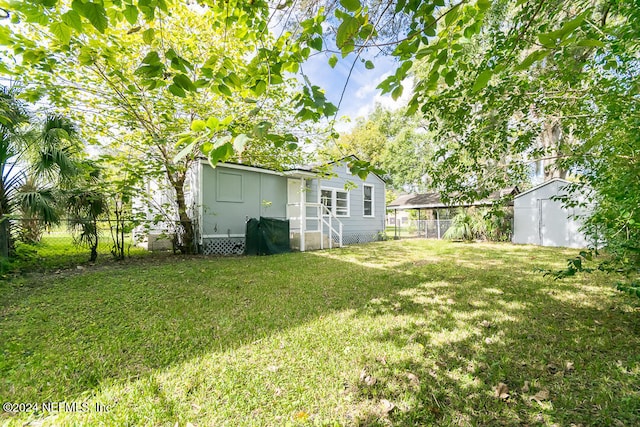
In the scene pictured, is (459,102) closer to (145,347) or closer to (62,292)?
(145,347)

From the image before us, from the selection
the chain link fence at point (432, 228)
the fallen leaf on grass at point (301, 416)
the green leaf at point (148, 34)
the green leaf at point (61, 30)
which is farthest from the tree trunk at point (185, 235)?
the chain link fence at point (432, 228)

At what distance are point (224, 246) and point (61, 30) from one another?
26.7 feet

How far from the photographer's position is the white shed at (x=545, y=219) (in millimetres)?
11500

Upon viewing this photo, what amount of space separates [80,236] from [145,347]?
550 centimetres

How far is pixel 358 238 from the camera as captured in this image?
13820 mm

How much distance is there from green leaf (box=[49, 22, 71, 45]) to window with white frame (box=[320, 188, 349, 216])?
10796mm

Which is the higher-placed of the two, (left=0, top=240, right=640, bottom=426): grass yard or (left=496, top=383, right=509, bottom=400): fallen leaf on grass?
(left=0, top=240, right=640, bottom=426): grass yard

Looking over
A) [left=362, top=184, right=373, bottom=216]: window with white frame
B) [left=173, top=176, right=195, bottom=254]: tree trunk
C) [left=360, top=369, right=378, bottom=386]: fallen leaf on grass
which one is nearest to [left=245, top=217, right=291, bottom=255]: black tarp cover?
[left=173, top=176, right=195, bottom=254]: tree trunk

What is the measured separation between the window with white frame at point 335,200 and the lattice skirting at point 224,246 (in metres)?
4.34

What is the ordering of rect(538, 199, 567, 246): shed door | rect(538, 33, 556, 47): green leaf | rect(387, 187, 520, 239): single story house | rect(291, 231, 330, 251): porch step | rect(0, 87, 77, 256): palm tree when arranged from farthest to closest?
rect(387, 187, 520, 239): single story house
rect(538, 199, 567, 246): shed door
rect(291, 231, 330, 251): porch step
rect(0, 87, 77, 256): palm tree
rect(538, 33, 556, 47): green leaf

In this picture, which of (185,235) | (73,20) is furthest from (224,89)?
(185,235)

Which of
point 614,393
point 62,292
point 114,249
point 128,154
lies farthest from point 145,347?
point 128,154

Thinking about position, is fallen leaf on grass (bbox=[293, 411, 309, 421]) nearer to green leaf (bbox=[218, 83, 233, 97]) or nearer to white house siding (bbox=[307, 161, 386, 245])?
green leaf (bbox=[218, 83, 233, 97])

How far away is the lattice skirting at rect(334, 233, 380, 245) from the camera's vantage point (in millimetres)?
13158
